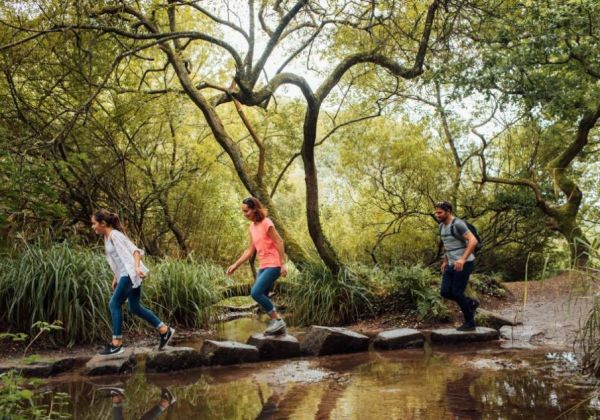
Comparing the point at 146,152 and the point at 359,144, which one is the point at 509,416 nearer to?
the point at 146,152

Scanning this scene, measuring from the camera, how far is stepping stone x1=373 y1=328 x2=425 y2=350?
7.34m

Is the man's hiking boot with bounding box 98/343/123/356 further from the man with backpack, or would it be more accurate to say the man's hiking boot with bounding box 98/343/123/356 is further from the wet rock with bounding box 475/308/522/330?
the wet rock with bounding box 475/308/522/330

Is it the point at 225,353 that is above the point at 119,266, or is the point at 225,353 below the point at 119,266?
below

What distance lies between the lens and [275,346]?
22.5 ft

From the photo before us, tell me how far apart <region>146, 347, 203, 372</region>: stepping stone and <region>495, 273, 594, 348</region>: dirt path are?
3.61m

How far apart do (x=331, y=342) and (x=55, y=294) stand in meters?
3.57

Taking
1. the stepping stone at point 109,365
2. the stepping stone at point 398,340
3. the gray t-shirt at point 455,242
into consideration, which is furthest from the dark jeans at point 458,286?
the stepping stone at point 109,365

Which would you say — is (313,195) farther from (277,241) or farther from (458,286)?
(458,286)

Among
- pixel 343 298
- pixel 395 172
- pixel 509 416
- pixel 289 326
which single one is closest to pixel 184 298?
pixel 289 326

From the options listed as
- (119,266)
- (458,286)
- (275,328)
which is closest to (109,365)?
(119,266)

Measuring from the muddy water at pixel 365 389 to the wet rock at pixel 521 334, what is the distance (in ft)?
3.02

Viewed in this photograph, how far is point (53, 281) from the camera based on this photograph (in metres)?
7.24

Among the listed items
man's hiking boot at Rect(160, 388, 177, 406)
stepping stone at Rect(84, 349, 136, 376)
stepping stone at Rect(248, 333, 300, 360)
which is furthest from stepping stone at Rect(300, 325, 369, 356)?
man's hiking boot at Rect(160, 388, 177, 406)

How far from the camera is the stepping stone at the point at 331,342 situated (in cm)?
696
